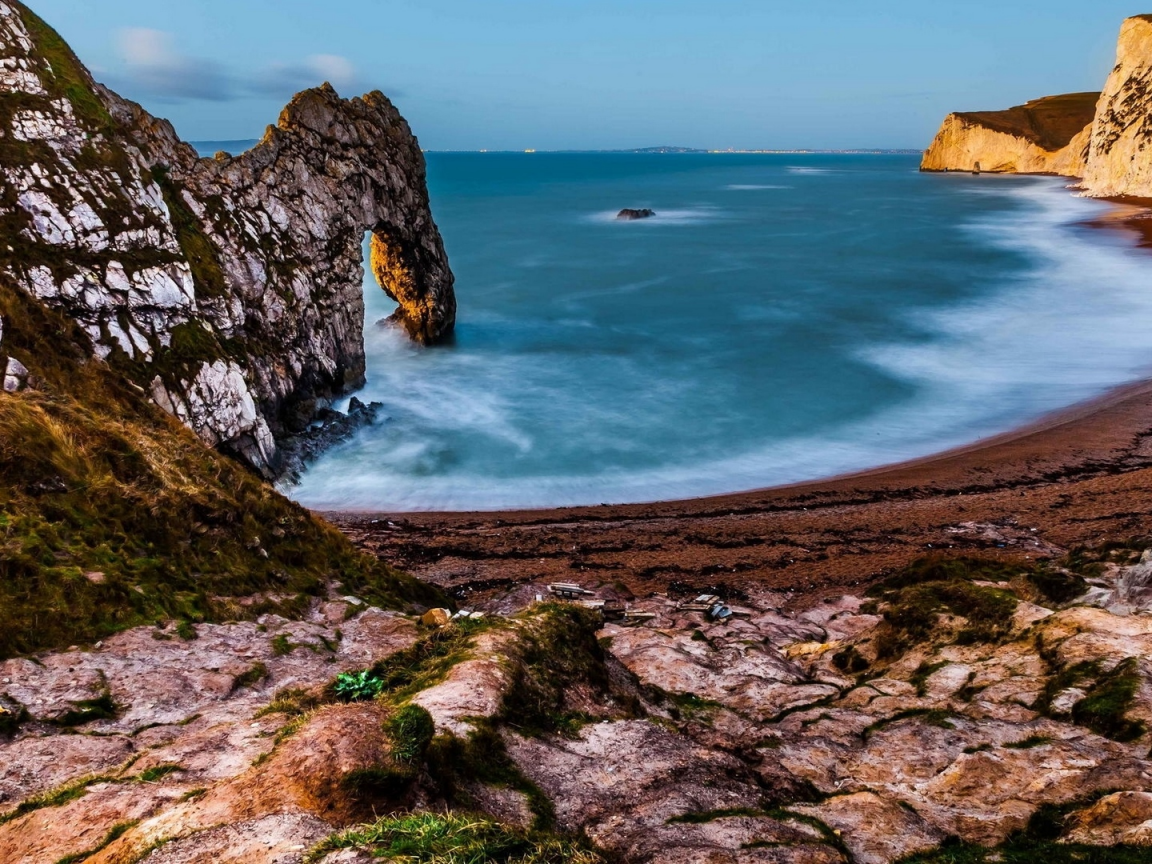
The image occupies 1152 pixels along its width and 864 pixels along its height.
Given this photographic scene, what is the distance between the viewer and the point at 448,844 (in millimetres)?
4980

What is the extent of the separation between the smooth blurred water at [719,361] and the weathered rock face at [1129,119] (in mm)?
34168

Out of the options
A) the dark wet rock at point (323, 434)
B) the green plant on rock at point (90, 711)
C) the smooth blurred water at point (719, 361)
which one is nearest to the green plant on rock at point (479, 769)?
the green plant on rock at point (90, 711)

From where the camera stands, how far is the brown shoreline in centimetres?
2267

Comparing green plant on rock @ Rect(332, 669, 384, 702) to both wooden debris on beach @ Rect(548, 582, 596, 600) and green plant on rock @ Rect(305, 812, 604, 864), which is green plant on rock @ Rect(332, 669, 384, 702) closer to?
green plant on rock @ Rect(305, 812, 604, 864)

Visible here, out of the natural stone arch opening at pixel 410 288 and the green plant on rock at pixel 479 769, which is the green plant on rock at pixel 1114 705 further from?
the natural stone arch opening at pixel 410 288

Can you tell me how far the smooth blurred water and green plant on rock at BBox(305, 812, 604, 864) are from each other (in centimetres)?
2525

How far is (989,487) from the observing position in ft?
94.3

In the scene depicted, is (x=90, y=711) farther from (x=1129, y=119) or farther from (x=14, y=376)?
(x=1129, y=119)

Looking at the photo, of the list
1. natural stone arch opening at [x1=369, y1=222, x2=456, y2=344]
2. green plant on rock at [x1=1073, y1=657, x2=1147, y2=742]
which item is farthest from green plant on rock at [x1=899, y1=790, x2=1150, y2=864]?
natural stone arch opening at [x1=369, y1=222, x2=456, y2=344]

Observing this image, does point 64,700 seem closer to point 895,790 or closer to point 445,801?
point 445,801

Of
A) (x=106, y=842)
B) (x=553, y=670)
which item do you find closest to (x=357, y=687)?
(x=553, y=670)

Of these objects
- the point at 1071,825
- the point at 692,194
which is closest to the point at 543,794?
the point at 1071,825

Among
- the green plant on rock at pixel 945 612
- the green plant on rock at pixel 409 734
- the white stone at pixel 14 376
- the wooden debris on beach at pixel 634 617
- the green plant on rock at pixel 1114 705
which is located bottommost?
the wooden debris on beach at pixel 634 617

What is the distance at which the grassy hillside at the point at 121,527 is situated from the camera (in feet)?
37.6
